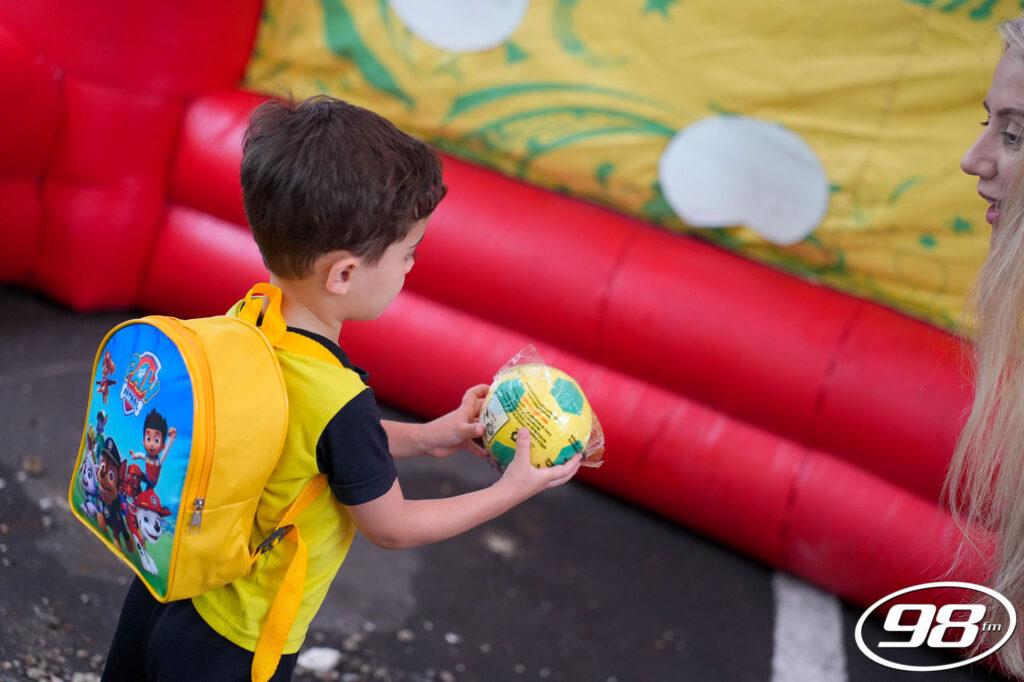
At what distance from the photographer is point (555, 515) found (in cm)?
301

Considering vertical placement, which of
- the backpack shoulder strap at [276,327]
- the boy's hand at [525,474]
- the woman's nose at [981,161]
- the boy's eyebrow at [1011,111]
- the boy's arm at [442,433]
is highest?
the boy's eyebrow at [1011,111]

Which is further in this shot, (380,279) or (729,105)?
(729,105)

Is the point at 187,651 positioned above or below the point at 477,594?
above

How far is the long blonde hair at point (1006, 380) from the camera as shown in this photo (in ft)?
5.35

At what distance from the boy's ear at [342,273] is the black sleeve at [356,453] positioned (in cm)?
16

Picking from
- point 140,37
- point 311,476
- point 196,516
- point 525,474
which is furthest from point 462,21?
point 196,516

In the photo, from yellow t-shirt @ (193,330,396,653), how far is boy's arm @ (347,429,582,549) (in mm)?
36

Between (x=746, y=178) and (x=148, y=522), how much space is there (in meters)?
2.08

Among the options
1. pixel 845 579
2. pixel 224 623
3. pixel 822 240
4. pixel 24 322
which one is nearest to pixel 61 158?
pixel 24 322

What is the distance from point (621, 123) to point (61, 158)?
1.78 metres

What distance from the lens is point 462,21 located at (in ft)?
10.2

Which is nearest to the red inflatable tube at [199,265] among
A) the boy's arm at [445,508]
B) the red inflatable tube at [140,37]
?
the red inflatable tube at [140,37]

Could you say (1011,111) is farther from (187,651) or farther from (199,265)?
(199,265)

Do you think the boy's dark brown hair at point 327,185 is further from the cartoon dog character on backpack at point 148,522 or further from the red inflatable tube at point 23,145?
the red inflatable tube at point 23,145
